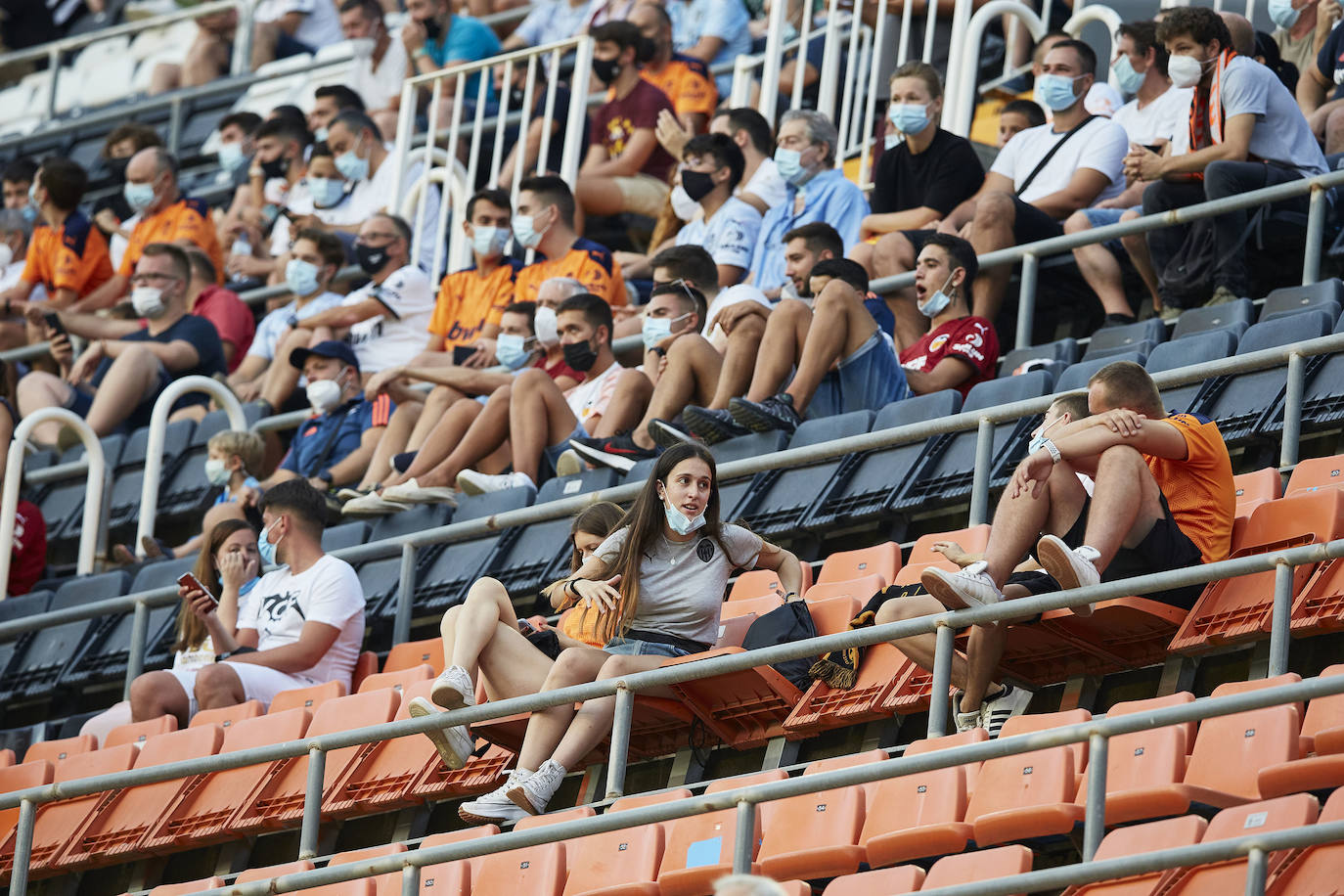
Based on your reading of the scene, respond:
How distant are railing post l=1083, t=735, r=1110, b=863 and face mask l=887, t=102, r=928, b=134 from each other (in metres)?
5.19

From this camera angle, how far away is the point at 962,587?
5.79 m

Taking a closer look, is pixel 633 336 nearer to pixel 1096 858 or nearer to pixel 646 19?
pixel 646 19

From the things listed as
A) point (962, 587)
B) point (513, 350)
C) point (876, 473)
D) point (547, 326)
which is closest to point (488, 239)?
point (513, 350)

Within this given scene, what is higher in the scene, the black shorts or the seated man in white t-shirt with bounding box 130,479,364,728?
the seated man in white t-shirt with bounding box 130,479,364,728

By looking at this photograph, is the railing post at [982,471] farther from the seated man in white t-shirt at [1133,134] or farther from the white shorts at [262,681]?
the white shorts at [262,681]

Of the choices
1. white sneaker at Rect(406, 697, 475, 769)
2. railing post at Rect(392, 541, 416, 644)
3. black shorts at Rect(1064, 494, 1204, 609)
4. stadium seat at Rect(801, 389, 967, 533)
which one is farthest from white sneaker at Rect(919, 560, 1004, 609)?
railing post at Rect(392, 541, 416, 644)

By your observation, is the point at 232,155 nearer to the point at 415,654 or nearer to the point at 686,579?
the point at 415,654

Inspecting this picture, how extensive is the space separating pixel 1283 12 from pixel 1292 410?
3.36 metres

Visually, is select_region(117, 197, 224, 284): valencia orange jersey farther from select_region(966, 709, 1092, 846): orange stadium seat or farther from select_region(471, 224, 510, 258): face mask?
select_region(966, 709, 1092, 846): orange stadium seat

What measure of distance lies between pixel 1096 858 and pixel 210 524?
17.2ft

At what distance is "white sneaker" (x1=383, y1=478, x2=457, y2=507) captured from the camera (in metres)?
8.84

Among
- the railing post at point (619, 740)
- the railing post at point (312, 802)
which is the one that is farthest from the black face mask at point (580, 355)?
the railing post at point (619, 740)

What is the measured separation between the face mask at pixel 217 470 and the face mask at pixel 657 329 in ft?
6.49

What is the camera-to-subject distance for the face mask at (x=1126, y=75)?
9.53m
